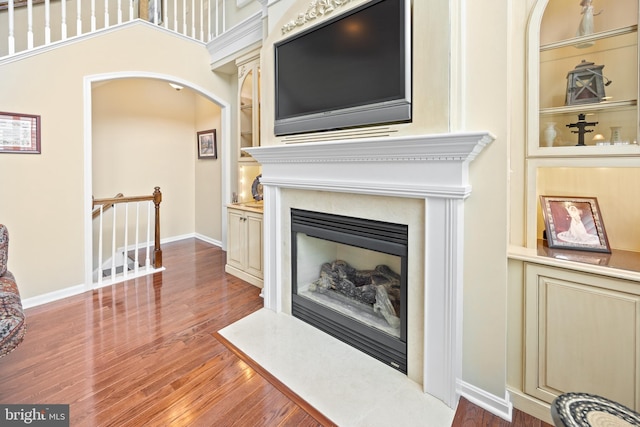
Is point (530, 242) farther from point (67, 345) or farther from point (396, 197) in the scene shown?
point (67, 345)

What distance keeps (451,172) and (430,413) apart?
1.23m

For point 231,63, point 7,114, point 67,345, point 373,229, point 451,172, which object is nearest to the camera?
point 451,172

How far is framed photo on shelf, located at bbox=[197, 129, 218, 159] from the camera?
192 inches

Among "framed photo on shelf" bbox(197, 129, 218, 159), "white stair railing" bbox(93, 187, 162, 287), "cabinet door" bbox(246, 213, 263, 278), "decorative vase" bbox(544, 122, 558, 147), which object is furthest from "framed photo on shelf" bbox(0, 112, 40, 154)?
"decorative vase" bbox(544, 122, 558, 147)

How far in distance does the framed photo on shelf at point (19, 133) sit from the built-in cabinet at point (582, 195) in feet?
12.4

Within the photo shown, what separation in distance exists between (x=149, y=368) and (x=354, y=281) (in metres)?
1.54

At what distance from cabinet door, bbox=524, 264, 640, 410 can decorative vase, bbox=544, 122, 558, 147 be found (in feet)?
2.15

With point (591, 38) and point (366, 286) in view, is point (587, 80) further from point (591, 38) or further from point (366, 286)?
point (366, 286)

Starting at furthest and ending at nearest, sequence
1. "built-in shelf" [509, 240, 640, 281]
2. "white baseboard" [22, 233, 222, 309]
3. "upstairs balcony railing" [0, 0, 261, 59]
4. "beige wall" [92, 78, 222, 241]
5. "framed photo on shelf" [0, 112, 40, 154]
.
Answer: "beige wall" [92, 78, 222, 241], "upstairs balcony railing" [0, 0, 261, 59], "white baseboard" [22, 233, 222, 309], "framed photo on shelf" [0, 112, 40, 154], "built-in shelf" [509, 240, 640, 281]

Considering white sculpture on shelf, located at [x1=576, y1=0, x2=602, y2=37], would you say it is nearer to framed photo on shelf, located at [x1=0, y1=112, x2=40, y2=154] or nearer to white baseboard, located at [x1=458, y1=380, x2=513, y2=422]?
white baseboard, located at [x1=458, y1=380, x2=513, y2=422]

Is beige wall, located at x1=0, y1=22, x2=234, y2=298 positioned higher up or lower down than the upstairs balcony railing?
lower down

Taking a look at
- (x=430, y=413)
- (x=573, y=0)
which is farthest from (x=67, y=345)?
(x=573, y=0)

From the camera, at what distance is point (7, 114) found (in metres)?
2.54

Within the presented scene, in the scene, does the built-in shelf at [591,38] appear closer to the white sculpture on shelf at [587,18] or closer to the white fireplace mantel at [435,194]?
the white sculpture on shelf at [587,18]
